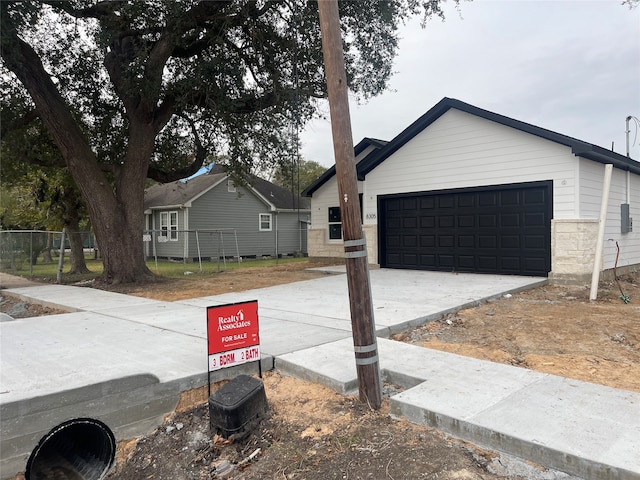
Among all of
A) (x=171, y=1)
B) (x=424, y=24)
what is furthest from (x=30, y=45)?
(x=424, y=24)

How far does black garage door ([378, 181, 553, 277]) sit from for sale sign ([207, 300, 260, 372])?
9.04 metres

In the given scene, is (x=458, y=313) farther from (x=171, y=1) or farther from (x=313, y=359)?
(x=171, y=1)

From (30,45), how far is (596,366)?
14.1m

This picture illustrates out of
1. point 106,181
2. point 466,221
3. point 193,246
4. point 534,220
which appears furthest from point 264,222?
point 534,220

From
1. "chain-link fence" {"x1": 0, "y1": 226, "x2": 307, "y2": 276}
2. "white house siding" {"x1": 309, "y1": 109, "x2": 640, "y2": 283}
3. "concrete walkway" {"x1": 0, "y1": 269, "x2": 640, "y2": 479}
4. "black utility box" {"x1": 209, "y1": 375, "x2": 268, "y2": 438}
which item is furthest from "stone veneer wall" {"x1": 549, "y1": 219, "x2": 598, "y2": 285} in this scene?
"chain-link fence" {"x1": 0, "y1": 226, "x2": 307, "y2": 276}

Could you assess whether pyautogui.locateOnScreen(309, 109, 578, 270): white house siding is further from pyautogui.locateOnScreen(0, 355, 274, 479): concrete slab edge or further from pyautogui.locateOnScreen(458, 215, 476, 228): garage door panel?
pyautogui.locateOnScreen(0, 355, 274, 479): concrete slab edge

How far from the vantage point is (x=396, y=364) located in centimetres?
439

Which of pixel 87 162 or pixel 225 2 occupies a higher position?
pixel 225 2

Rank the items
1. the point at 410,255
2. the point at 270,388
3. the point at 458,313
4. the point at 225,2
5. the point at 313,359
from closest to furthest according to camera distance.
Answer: the point at 270,388 → the point at 313,359 → the point at 458,313 → the point at 225,2 → the point at 410,255

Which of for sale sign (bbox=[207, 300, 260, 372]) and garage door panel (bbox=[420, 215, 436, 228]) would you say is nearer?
for sale sign (bbox=[207, 300, 260, 372])

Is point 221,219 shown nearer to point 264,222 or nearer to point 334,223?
point 264,222

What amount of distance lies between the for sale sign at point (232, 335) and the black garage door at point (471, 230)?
29.7 feet

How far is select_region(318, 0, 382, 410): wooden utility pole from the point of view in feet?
11.6

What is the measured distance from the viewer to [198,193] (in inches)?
921
